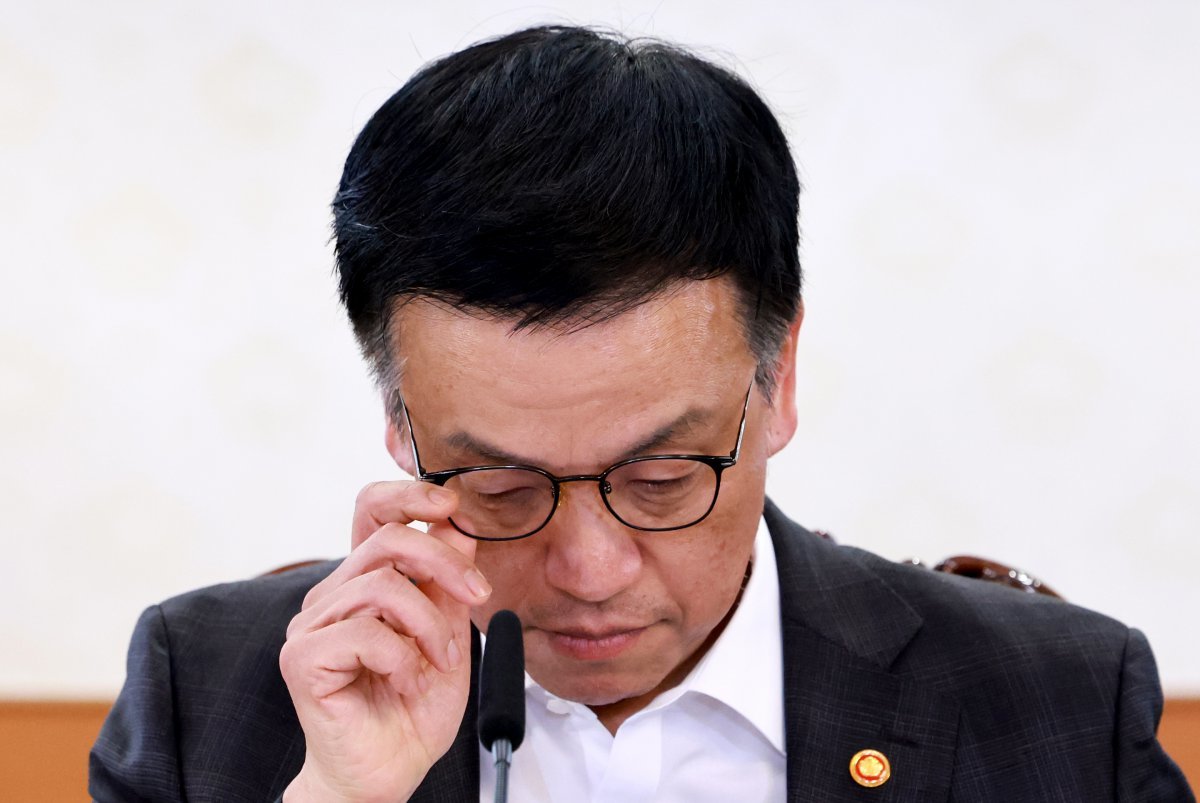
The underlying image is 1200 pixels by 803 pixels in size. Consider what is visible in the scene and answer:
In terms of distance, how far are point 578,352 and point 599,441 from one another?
0.31ft

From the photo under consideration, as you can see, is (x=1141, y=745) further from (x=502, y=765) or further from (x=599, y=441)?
(x=502, y=765)

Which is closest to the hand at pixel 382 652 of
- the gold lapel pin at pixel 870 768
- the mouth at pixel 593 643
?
the mouth at pixel 593 643

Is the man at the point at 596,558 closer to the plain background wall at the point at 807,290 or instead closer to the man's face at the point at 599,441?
the man's face at the point at 599,441

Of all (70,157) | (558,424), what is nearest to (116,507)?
(70,157)

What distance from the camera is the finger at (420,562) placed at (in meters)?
1.37

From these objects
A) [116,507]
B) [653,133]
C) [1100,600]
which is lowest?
[1100,600]

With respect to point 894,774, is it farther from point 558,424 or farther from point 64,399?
point 64,399

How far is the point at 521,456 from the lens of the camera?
1.38 metres

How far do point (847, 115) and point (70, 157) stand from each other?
6.45 feet

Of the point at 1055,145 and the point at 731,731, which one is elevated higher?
the point at 1055,145

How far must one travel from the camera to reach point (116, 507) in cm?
344

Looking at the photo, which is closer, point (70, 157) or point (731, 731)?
point (731, 731)

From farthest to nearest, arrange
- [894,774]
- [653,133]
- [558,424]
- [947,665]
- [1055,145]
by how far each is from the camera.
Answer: [1055,145] → [947,665] → [894,774] → [653,133] → [558,424]

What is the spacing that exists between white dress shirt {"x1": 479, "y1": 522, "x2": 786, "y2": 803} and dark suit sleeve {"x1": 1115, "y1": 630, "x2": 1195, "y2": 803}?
1.38 ft
